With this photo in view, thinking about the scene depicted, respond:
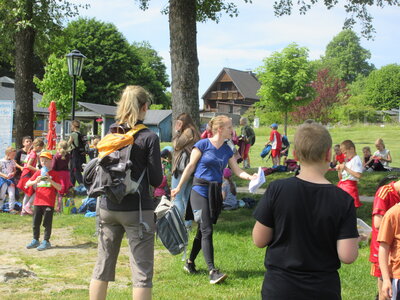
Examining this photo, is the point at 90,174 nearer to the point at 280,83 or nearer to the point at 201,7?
the point at 201,7

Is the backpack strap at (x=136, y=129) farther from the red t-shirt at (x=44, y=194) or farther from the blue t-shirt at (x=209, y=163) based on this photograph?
the red t-shirt at (x=44, y=194)

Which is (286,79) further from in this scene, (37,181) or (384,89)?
(384,89)

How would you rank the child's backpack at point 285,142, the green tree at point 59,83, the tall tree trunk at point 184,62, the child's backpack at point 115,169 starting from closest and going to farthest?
the child's backpack at point 115,169 → the tall tree trunk at point 184,62 → the child's backpack at point 285,142 → the green tree at point 59,83

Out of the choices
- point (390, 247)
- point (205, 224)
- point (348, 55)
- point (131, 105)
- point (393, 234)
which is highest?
point (348, 55)

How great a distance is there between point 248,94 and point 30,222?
6821cm

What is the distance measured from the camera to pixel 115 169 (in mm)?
3748

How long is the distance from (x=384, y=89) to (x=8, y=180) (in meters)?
79.0

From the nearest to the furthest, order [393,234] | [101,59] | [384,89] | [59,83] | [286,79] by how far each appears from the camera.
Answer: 1. [393,234]
2. [286,79]
3. [59,83]
4. [101,59]
5. [384,89]

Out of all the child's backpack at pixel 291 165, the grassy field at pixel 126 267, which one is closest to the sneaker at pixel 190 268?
the grassy field at pixel 126 267

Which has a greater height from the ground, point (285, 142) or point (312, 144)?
point (312, 144)

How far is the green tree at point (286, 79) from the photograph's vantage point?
34.0 m

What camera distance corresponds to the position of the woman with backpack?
385 cm

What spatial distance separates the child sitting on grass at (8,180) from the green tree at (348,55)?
98.8m

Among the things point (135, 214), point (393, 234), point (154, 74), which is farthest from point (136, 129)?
point (154, 74)
